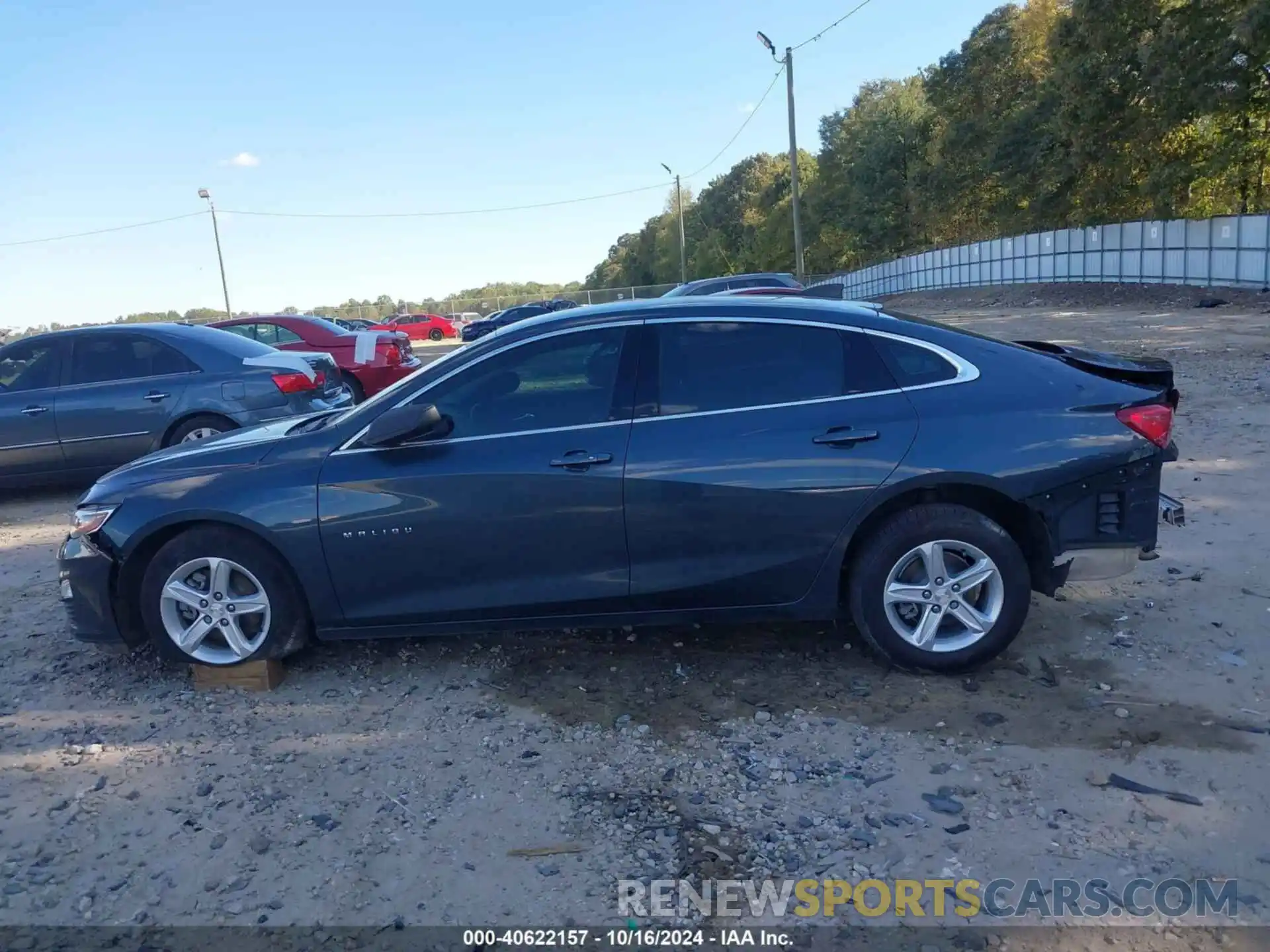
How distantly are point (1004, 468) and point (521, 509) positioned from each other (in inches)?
80.1

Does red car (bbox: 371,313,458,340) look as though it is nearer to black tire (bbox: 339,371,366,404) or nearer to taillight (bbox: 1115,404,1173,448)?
black tire (bbox: 339,371,366,404)

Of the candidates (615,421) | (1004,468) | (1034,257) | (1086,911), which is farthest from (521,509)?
(1034,257)

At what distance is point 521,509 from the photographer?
167 inches

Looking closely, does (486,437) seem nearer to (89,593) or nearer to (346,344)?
(89,593)

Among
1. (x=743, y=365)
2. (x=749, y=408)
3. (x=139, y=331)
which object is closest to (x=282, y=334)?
(x=139, y=331)

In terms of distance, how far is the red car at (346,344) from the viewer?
Result: 12.8 meters

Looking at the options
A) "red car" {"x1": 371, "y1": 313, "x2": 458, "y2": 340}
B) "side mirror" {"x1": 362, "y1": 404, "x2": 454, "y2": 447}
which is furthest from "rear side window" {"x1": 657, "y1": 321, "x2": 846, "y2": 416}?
"red car" {"x1": 371, "y1": 313, "x2": 458, "y2": 340}

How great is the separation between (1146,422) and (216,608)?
162 inches

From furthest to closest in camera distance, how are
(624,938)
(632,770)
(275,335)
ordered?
1. (275,335)
2. (632,770)
3. (624,938)

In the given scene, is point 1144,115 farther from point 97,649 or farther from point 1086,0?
point 97,649

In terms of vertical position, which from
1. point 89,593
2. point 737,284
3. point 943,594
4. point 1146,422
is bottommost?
point 943,594

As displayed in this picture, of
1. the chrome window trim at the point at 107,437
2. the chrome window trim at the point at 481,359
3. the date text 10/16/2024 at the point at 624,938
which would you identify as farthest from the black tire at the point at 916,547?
the chrome window trim at the point at 107,437

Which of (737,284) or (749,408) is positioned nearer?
(749,408)

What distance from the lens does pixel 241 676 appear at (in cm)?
450
